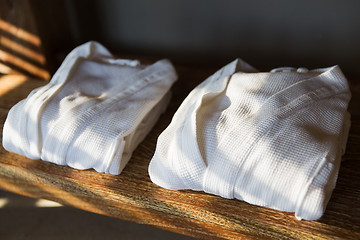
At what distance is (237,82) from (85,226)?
630mm

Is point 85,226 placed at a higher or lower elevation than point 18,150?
lower

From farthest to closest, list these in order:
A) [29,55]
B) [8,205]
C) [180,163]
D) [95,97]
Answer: [29,55]
[8,205]
[95,97]
[180,163]

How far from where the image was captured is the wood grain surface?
0.78 metres

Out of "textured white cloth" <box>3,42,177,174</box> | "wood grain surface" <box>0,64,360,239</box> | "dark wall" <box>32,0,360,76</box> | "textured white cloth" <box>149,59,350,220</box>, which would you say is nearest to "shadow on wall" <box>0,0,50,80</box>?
"dark wall" <box>32,0,360,76</box>

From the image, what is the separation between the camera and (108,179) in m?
0.93

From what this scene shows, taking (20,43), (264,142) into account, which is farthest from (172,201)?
(20,43)

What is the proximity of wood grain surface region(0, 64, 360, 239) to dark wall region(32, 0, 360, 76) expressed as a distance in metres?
0.30

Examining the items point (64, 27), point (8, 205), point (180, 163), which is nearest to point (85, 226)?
point (8, 205)

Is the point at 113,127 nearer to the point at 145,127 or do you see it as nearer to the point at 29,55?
the point at 145,127

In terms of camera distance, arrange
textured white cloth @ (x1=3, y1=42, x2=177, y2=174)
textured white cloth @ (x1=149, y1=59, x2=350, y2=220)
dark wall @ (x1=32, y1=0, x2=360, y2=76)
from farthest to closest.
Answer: dark wall @ (x1=32, y1=0, x2=360, y2=76), textured white cloth @ (x1=3, y1=42, x2=177, y2=174), textured white cloth @ (x1=149, y1=59, x2=350, y2=220)

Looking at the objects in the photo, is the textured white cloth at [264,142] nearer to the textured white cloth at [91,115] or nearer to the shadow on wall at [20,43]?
the textured white cloth at [91,115]

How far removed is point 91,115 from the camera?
959 millimetres

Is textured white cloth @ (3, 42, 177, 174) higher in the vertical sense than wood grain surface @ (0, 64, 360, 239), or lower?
higher

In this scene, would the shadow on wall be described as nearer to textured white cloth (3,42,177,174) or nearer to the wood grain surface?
textured white cloth (3,42,177,174)
